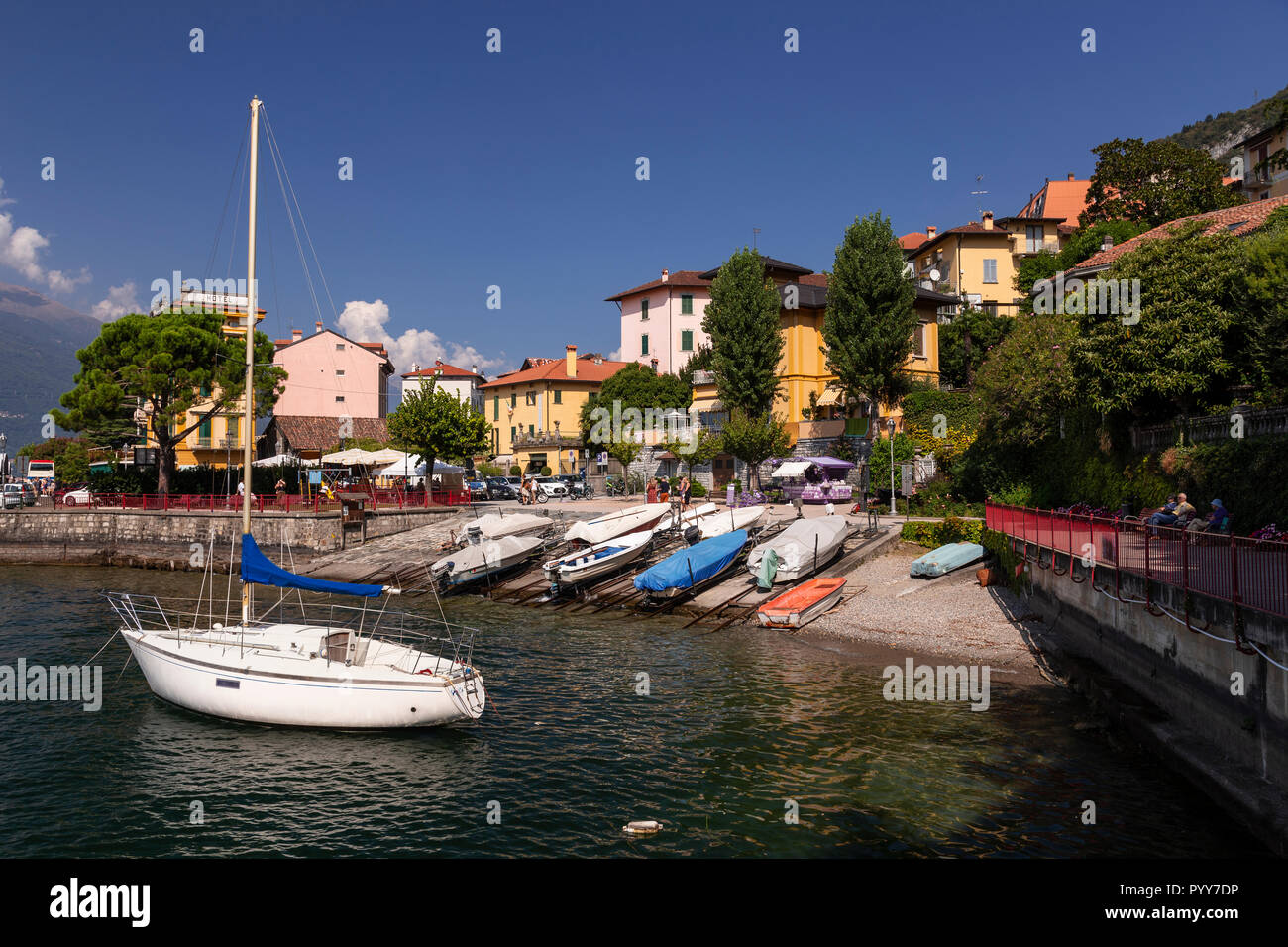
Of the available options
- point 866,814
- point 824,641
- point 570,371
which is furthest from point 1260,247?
point 570,371

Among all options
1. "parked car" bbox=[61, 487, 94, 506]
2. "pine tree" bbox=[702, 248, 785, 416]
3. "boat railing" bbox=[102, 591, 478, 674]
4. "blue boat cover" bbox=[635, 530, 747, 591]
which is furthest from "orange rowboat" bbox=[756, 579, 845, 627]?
"parked car" bbox=[61, 487, 94, 506]

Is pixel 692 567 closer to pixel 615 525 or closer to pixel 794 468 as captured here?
pixel 615 525

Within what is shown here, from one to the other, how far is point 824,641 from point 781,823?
1284 centimetres

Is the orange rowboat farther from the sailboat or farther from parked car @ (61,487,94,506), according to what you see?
parked car @ (61,487,94,506)

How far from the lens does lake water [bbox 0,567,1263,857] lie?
1165 cm

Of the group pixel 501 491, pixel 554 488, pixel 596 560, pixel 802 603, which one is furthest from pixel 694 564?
pixel 501 491

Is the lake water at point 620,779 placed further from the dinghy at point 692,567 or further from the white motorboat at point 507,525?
the white motorboat at point 507,525

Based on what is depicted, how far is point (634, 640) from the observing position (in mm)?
25031

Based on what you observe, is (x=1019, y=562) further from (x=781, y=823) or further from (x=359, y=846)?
(x=359, y=846)

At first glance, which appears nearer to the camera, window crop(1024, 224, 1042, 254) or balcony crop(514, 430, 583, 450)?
window crop(1024, 224, 1042, 254)

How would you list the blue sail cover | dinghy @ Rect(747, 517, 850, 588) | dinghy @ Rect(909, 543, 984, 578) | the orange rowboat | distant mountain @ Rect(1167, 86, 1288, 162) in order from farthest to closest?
distant mountain @ Rect(1167, 86, 1288, 162), dinghy @ Rect(747, 517, 850, 588), dinghy @ Rect(909, 543, 984, 578), the orange rowboat, the blue sail cover

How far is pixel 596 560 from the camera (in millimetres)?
32094

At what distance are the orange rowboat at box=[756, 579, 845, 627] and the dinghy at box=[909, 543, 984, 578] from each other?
2.79 metres

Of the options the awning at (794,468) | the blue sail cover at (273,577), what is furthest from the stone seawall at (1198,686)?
the awning at (794,468)
